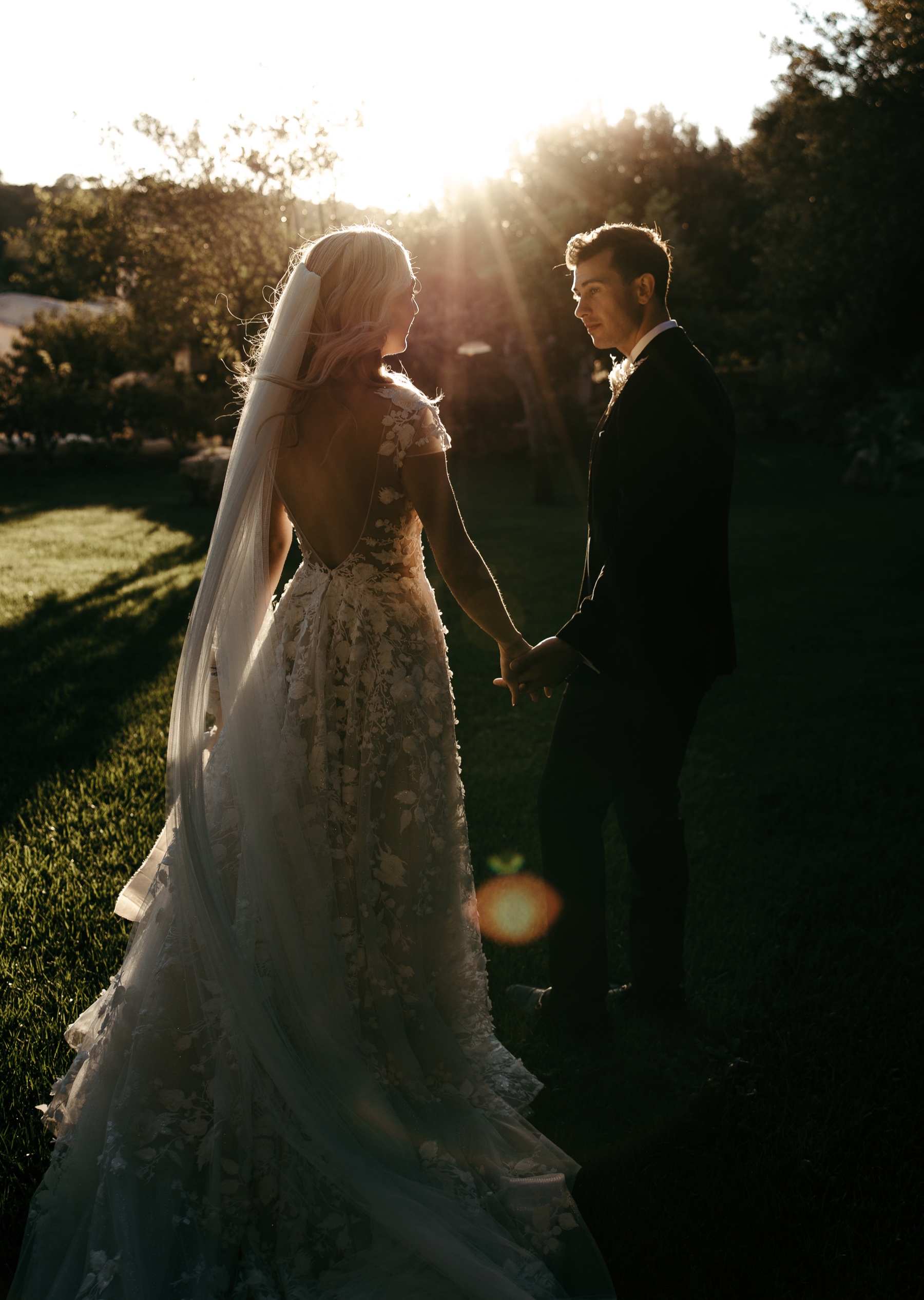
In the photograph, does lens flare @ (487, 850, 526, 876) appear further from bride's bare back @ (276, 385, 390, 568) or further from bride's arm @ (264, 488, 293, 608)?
bride's bare back @ (276, 385, 390, 568)

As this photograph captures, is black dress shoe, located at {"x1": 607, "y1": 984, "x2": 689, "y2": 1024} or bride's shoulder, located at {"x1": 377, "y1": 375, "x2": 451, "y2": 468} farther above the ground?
bride's shoulder, located at {"x1": 377, "y1": 375, "x2": 451, "y2": 468}

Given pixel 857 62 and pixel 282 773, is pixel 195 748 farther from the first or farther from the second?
pixel 857 62

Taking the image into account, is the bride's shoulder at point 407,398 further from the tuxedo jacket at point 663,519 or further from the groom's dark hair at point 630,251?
the groom's dark hair at point 630,251

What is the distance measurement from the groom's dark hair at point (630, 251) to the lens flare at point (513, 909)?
8.20ft

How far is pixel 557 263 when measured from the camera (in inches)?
685

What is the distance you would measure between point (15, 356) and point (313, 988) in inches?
1066

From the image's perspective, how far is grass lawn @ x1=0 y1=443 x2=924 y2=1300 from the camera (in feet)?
8.75

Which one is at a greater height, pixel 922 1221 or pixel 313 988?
pixel 313 988

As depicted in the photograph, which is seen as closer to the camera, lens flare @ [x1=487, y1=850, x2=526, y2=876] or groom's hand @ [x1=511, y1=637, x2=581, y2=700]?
groom's hand @ [x1=511, y1=637, x2=581, y2=700]

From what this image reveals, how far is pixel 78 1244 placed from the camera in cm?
225

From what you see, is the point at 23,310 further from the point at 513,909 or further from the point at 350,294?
the point at 350,294

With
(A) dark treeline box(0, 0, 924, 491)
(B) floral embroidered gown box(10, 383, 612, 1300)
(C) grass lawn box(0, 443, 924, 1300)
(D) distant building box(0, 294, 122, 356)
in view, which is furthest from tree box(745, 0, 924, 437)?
(D) distant building box(0, 294, 122, 356)

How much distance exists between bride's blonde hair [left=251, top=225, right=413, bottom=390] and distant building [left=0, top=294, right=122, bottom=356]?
83.6 feet

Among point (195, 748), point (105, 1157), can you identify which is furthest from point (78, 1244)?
point (195, 748)
